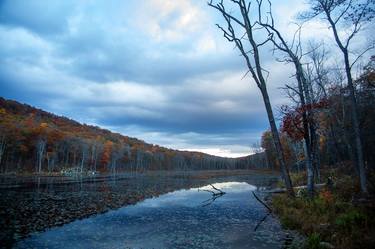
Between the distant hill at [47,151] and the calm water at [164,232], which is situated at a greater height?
the distant hill at [47,151]

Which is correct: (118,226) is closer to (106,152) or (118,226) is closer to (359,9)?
(359,9)

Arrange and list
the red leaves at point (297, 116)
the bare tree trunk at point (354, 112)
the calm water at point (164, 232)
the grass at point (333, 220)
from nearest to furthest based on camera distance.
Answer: the grass at point (333, 220) → the calm water at point (164, 232) → the bare tree trunk at point (354, 112) → the red leaves at point (297, 116)

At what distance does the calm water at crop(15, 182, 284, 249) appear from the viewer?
1143 centimetres

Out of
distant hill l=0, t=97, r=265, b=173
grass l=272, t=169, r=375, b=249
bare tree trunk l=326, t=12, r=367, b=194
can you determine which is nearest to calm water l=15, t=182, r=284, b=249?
grass l=272, t=169, r=375, b=249

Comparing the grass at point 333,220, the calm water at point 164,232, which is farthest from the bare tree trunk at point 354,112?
the calm water at point 164,232

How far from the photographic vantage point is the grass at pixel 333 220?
936 centimetres

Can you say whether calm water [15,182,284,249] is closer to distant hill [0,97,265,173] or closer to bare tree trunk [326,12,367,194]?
bare tree trunk [326,12,367,194]

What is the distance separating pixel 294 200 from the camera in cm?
1778

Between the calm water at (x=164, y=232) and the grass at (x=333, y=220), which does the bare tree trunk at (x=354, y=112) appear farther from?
the calm water at (x=164, y=232)

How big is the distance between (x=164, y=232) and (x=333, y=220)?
7119mm

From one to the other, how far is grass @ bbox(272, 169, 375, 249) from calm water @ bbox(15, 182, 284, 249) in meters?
1.14

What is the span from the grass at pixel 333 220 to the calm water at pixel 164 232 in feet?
3.74

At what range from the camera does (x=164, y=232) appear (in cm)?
1352

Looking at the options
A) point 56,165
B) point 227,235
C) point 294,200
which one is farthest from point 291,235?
point 56,165
